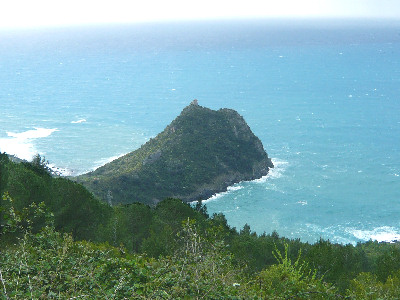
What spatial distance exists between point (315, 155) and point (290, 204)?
29929 mm

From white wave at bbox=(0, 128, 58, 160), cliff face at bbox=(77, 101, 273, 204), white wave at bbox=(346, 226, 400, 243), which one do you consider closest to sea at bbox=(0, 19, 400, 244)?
white wave at bbox=(346, 226, 400, 243)

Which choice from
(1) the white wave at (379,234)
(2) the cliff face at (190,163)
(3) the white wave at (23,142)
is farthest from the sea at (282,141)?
(2) the cliff face at (190,163)

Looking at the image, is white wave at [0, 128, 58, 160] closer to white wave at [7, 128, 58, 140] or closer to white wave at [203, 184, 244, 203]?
white wave at [7, 128, 58, 140]

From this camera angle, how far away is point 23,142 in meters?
126

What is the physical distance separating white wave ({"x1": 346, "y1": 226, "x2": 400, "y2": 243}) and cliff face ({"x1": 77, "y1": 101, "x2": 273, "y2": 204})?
25.7 m

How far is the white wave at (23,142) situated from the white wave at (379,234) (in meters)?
72.6

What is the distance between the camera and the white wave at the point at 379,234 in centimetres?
7944

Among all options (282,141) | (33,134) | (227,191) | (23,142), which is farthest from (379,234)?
(33,134)

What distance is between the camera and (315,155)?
119875 mm

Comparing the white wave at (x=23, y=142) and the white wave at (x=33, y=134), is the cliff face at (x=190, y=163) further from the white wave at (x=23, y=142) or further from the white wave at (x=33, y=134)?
the white wave at (x=33, y=134)

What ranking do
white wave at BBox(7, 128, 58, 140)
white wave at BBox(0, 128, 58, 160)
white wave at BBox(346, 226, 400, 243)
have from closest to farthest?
white wave at BBox(346, 226, 400, 243)
white wave at BBox(0, 128, 58, 160)
white wave at BBox(7, 128, 58, 140)

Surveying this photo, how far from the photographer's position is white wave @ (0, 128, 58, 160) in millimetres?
115062

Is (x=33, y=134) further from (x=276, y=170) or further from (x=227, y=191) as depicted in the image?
(x=276, y=170)

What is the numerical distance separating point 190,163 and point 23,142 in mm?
54182
